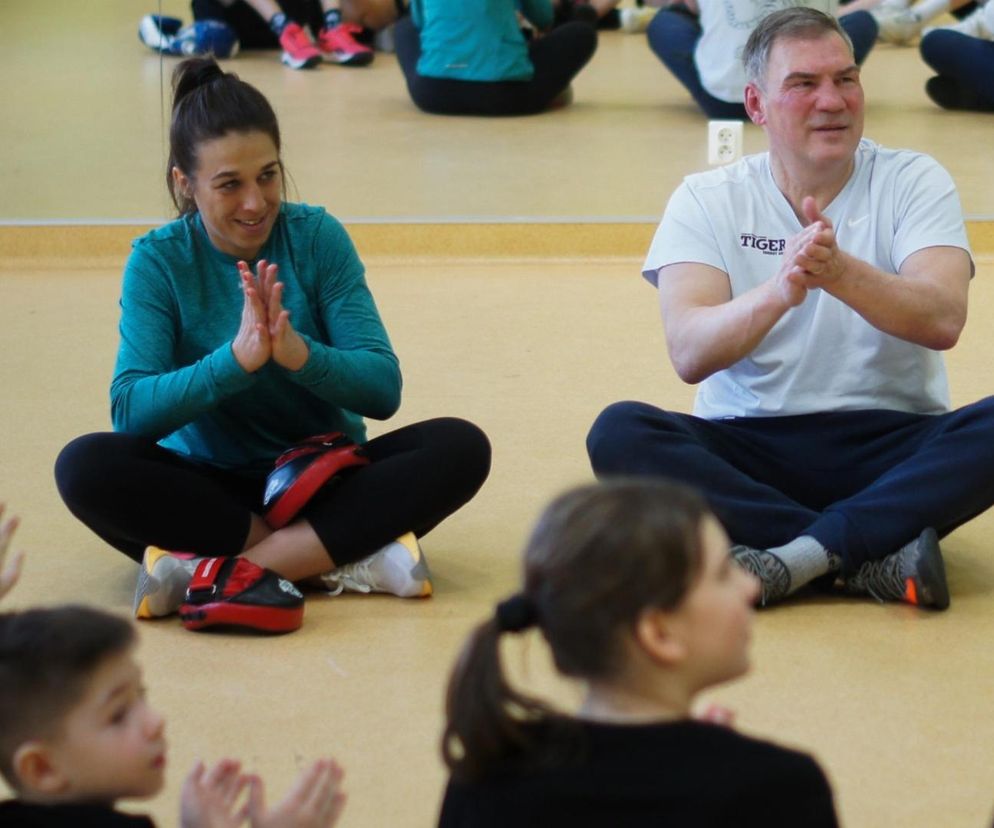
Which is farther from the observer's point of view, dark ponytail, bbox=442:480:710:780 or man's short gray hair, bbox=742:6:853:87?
man's short gray hair, bbox=742:6:853:87

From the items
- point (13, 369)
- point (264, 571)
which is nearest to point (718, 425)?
point (264, 571)

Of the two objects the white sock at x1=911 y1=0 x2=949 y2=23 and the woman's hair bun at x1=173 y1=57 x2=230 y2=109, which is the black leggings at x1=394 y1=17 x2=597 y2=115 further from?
the woman's hair bun at x1=173 y1=57 x2=230 y2=109

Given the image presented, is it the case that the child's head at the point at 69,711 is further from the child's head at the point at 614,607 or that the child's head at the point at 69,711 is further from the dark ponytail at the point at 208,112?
the dark ponytail at the point at 208,112

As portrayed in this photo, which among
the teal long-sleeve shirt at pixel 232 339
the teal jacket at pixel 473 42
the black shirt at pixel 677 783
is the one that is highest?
the black shirt at pixel 677 783

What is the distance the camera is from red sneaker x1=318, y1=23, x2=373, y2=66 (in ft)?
20.1

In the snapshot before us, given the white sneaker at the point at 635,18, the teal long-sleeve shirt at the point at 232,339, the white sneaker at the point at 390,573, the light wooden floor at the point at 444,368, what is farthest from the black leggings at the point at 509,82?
the white sneaker at the point at 390,573

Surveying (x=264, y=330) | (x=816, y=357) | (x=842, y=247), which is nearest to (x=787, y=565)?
(x=816, y=357)

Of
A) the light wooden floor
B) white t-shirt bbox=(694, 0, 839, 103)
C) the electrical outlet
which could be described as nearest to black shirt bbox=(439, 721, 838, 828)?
the light wooden floor

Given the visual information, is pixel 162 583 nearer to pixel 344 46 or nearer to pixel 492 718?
pixel 492 718

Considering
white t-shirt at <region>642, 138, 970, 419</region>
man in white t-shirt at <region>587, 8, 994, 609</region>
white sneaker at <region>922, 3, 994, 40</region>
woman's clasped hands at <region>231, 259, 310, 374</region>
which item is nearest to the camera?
woman's clasped hands at <region>231, 259, 310, 374</region>

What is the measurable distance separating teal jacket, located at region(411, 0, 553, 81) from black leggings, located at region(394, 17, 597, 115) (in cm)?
3

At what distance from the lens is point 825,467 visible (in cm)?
251

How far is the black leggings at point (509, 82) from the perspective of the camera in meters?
5.77

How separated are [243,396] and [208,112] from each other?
1.39 ft
